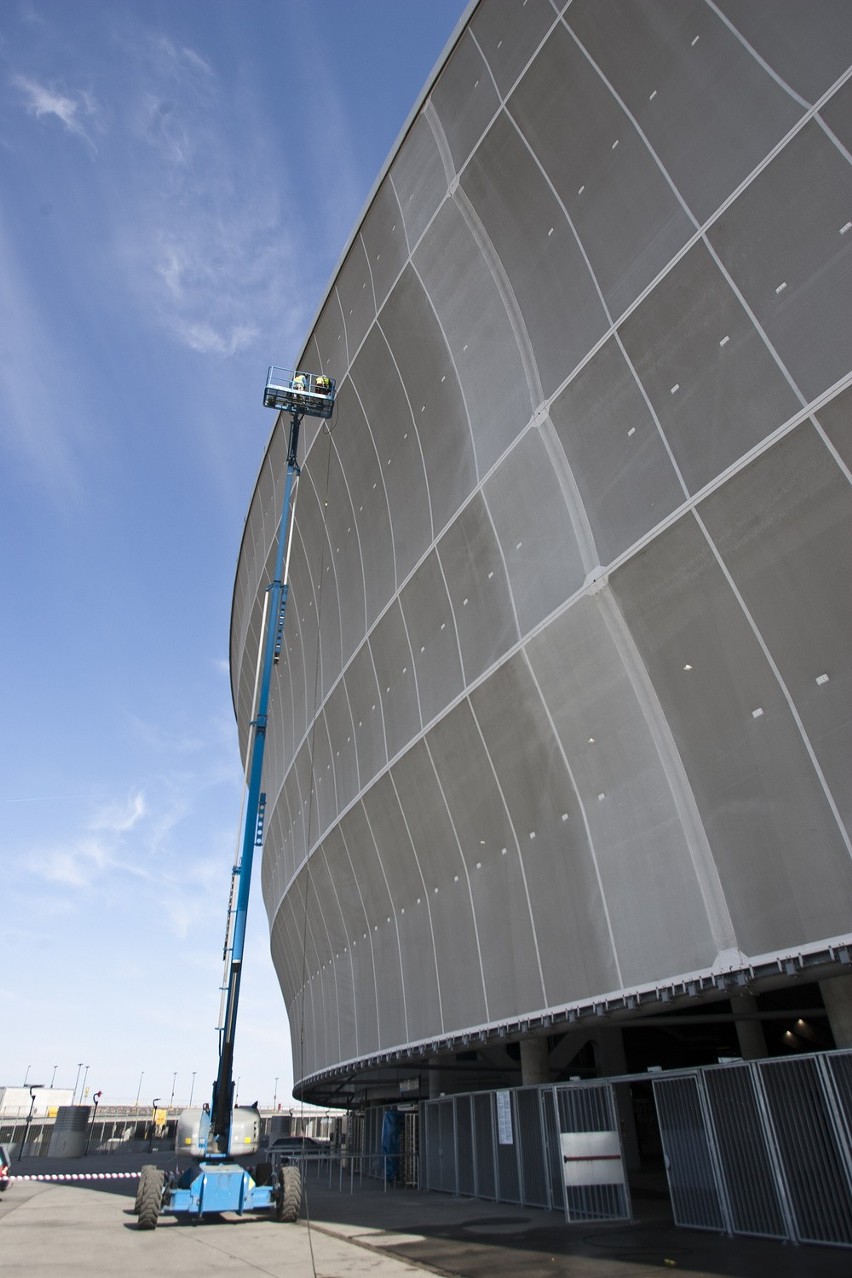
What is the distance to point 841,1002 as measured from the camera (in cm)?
1010

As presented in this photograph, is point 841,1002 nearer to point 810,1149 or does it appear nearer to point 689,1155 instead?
point 810,1149

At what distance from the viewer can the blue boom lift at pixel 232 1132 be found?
12250mm

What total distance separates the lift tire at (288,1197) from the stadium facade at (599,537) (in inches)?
139

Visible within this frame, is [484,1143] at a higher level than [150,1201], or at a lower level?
higher

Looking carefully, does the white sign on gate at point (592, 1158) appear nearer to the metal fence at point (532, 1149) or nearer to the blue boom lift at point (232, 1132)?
the metal fence at point (532, 1149)

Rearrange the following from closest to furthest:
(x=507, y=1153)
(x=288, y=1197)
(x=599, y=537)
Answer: (x=599, y=537) → (x=288, y=1197) → (x=507, y=1153)

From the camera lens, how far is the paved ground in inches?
308

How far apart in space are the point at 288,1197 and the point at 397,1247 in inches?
151

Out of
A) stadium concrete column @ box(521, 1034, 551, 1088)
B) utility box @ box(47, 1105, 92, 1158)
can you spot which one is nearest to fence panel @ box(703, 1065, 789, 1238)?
stadium concrete column @ box(521, 1034, 551, 1088)

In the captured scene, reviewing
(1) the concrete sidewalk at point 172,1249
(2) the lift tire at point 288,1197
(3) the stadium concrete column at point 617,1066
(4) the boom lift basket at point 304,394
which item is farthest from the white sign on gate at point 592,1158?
(4) the boom lift basket at point 304,394

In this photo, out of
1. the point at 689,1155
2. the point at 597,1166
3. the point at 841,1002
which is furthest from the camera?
the point at 597,1166

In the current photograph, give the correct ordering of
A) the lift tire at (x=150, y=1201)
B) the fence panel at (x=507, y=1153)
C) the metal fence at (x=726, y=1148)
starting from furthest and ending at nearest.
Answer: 1. the fence panel at (x=507, y=1153)
2. the lift tire at (x=150, y=1201)
3. the metal fence at (x=726, y=1148)

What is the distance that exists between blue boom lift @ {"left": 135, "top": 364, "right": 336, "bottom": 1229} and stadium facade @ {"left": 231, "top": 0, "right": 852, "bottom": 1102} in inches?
99.4

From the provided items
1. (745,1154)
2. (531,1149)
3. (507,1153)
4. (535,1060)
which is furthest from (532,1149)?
(745,1154)
